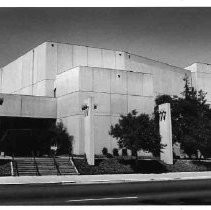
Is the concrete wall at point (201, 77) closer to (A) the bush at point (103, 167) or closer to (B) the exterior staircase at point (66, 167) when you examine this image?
(A) the bush at point (103, 167)

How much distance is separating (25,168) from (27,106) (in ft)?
60.1

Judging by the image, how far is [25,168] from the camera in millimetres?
24969

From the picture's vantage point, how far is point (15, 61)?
5447cm

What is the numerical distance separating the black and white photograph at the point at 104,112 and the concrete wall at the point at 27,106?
115 millimetres

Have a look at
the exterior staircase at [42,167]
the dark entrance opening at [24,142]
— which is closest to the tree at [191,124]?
→ the exterior staircase at [42,167]

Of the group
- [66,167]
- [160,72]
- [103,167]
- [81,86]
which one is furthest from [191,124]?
[160,72]

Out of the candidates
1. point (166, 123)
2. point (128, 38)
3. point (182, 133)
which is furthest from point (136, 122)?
point (128, 38)

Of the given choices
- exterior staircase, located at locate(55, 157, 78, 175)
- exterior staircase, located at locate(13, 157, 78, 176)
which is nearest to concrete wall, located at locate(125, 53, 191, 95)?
exterior staircase, located at locate(55, 157, 78, 175)

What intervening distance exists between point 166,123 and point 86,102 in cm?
733

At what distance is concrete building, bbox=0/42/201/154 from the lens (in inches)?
1590

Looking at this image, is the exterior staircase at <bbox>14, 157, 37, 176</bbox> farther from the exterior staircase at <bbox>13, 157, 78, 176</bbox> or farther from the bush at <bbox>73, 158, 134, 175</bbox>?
the bush at <bbox>73, 158, 134, 175</bbox>

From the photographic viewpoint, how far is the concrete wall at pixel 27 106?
41.7 meters

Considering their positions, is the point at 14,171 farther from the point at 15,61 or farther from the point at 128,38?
the point at 15,61

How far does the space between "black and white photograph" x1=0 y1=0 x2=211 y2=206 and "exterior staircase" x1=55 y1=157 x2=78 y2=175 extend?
201 millimetres
